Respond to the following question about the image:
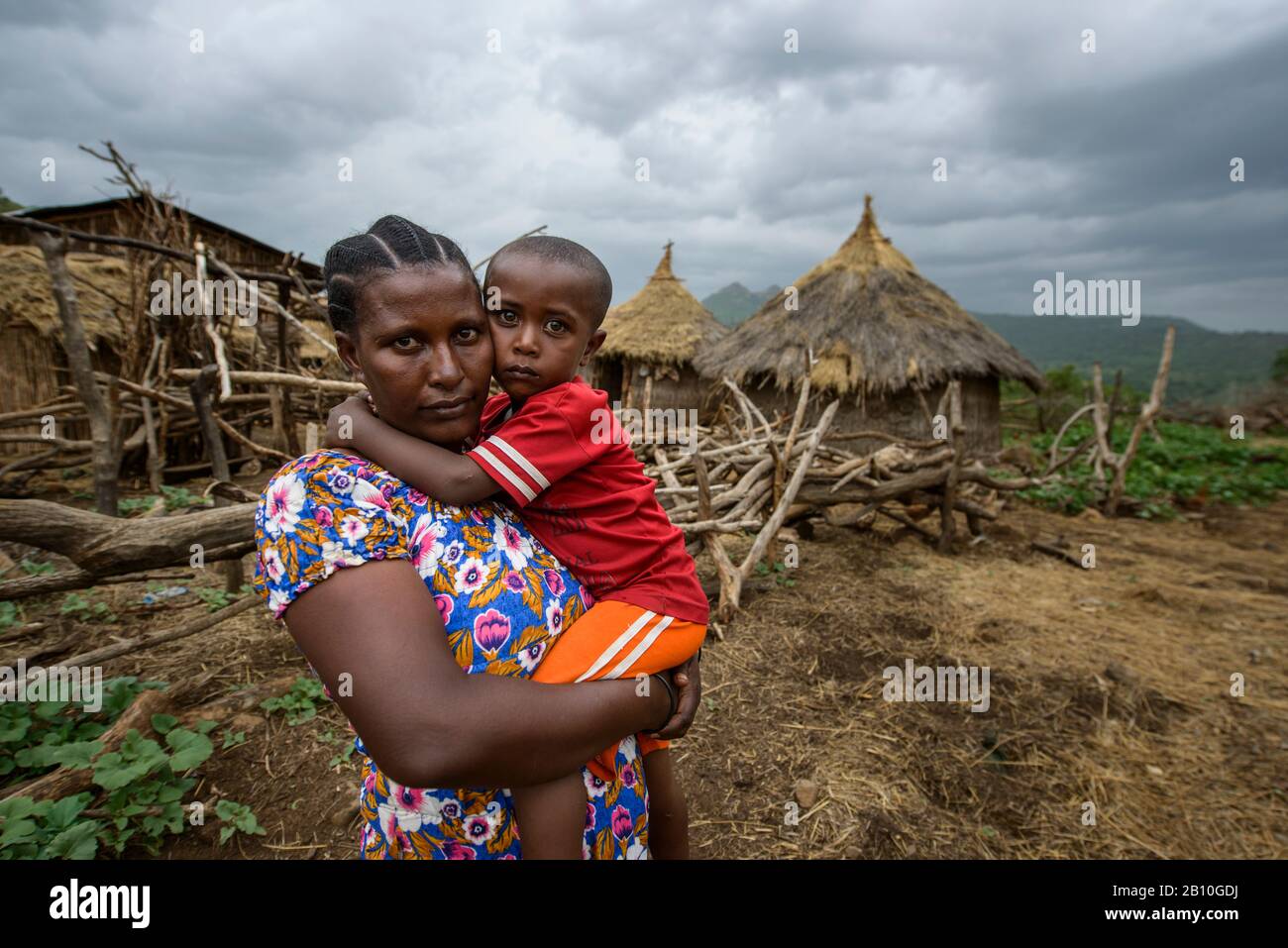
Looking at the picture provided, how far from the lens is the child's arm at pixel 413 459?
44.2 inches

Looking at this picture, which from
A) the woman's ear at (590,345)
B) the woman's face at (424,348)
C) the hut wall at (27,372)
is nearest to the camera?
the woman's face at (424,348)

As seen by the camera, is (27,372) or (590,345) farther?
(27,372)

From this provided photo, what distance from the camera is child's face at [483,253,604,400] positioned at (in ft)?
5.28

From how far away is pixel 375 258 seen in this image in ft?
3.67

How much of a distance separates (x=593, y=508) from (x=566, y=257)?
0.73 meters

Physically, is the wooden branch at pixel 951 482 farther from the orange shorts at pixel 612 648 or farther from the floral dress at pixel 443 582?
the floral dress at pixel 443 582

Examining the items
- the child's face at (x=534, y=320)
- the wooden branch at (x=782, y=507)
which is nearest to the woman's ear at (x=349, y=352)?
the child's face at (x=534, y=320)

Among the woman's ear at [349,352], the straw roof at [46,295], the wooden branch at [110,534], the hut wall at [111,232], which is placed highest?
the hut wall at [111,232]

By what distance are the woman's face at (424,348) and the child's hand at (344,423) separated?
53 mm

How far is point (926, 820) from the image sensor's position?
113 inches

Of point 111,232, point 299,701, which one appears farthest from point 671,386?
point 299,701

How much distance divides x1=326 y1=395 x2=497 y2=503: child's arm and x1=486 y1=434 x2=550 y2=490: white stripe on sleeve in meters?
0.07

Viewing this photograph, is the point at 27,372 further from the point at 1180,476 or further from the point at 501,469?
the point at 1180,476
